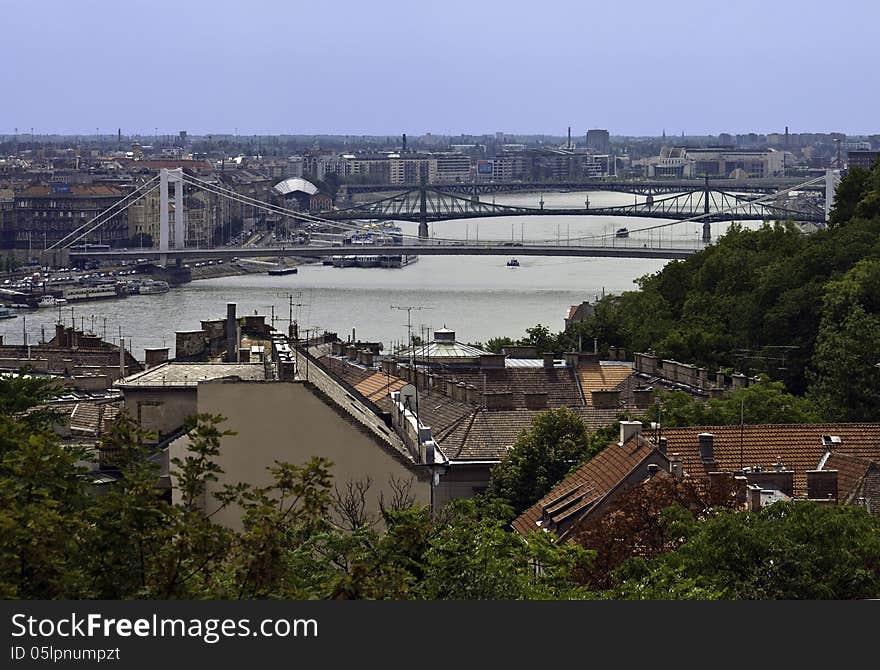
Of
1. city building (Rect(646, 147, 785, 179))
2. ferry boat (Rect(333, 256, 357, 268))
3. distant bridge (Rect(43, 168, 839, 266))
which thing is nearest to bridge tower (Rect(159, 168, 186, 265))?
distant bridge (Rect(43, 168, 839, 266))

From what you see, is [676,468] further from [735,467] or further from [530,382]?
[530,382]

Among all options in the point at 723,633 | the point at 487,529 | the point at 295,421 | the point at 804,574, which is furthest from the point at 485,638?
the point at 295,421

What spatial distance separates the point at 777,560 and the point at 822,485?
181 centimetres

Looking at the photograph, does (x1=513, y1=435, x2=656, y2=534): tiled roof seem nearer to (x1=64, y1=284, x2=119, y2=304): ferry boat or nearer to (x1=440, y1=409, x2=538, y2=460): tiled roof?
(x1=440, y1=409, x2=538, y2=460): tiled roof

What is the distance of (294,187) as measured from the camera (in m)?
56.7

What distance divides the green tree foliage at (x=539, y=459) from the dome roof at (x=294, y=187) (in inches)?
1883

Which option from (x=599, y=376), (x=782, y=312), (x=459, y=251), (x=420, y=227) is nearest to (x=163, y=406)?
(x=599, y=376)

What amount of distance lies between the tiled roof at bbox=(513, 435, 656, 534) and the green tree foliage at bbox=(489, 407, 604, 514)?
161mm

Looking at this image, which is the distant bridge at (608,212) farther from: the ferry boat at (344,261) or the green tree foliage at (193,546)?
the green tree foliage at (193,546)

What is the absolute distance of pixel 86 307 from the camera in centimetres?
2903

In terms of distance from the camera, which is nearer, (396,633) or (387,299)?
(396,633)

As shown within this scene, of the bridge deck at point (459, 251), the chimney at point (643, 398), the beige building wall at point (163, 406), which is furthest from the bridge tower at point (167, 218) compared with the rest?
the beige building wall at point (163, 406)

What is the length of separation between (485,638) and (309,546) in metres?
1.21

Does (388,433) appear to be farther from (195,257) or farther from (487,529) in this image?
(195,257)
